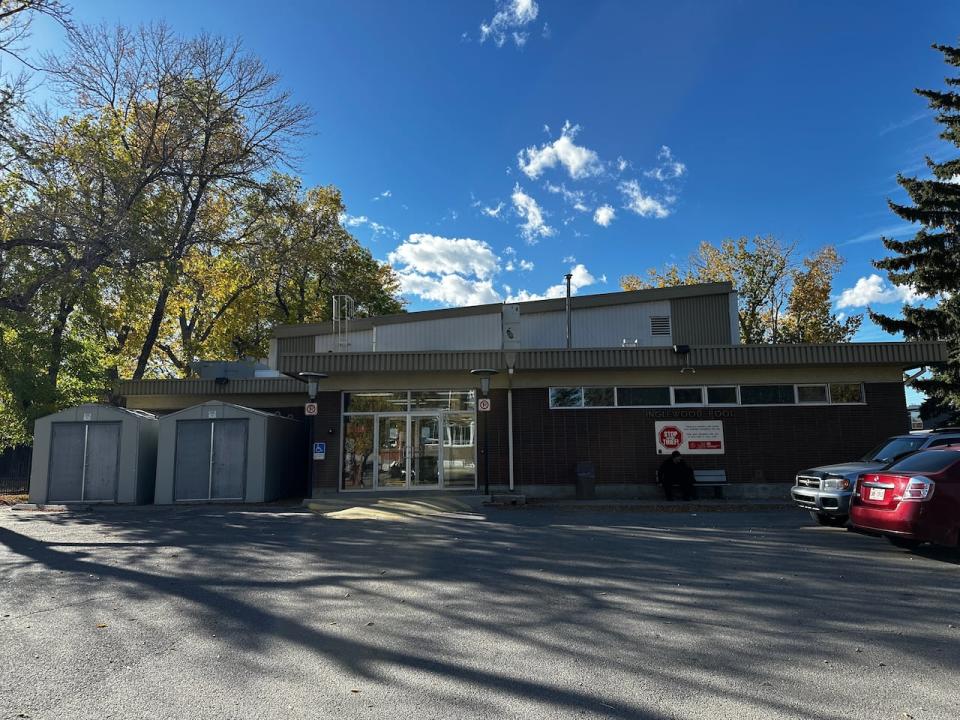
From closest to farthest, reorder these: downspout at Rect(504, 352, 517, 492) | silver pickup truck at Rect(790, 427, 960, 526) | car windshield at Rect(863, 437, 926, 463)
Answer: silver pickup truck at Rect(790, 427, 960, 526)
car windshield at Rect(863, 437, 926, 463)
downspout at Rect(504, 352, 517, 492)

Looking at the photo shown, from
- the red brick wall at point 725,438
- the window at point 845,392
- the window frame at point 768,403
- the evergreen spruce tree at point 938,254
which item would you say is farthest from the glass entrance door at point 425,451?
the evergreen spruce tree at point 938,254

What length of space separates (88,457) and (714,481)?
16970mm

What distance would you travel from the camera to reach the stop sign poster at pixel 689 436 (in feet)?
55.3

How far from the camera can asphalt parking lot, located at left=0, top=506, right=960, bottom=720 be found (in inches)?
154

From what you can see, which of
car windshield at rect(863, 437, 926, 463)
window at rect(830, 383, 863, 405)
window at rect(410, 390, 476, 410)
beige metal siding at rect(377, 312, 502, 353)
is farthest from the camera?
beige metal siding at rect(377, 312, 502, 353)

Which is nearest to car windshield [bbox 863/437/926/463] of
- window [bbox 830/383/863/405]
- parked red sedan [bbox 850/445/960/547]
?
parked red sedan [bbox 850/445/960/547]

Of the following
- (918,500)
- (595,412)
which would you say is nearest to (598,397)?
(595,412)

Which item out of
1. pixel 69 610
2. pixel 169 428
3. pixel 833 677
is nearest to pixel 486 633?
pixel 833 677

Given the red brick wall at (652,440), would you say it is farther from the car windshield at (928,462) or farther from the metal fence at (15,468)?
the metal fence at (15,468)

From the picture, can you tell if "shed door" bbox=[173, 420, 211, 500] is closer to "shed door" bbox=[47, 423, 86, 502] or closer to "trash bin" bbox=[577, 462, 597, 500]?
"shed door" bbox=[47, 423, 86, 502]

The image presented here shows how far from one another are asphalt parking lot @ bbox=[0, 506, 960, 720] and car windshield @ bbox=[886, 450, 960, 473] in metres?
1.19

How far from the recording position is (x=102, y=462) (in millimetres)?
17062

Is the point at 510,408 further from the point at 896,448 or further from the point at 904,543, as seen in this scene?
the point at 904,543

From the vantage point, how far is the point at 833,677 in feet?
14.0
